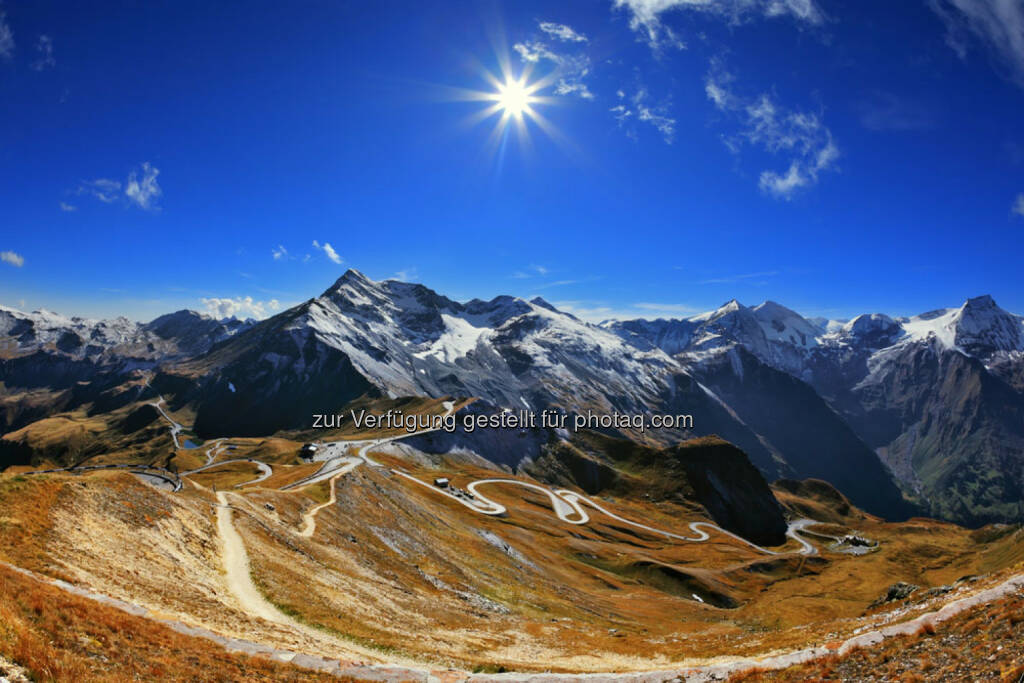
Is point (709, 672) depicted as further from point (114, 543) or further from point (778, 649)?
point (114, 543)

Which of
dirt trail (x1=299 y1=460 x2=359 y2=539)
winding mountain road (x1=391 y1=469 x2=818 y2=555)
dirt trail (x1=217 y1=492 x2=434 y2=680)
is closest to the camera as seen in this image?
dirt trail (x1=217 y1=492 x2=434 y2=680)

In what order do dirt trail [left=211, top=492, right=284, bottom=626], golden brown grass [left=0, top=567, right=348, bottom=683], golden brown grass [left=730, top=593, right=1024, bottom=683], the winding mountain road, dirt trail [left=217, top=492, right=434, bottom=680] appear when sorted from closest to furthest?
1. golden brown grass [left=0, top=567, right=348, bottom=683]
2. golden brown grass [left=730, top=593, right=1024, bottom=683]
3. dirt trail [left=217, top=492, right=434, bottom=680]
4. dirt trail [left=211, top=492, right=284, bottom=626]
5. the winding mountain road

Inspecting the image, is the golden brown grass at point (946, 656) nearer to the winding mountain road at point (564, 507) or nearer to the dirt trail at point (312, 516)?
the dirt trail at point (312, 516)

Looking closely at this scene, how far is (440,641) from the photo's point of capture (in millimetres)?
34906

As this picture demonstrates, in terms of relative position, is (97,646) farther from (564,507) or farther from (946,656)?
(564,507)

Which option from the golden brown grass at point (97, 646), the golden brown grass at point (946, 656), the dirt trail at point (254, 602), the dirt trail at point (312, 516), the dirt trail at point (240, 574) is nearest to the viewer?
the golden brown grass at point (97, 646)

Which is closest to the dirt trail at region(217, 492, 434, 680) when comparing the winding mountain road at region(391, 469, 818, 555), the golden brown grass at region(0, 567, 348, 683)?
the golden brown grass at region(0, 567, 348, 683)

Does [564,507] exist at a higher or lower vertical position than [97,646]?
lower

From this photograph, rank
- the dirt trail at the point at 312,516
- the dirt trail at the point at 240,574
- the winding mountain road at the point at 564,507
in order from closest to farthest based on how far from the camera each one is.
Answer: the dirt trail at the point at 240,574 → the dirt trail at the point at 312,516 → the winding mountain road at the point at 564,507

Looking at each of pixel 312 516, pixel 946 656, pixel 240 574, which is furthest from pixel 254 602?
pixel 946 656

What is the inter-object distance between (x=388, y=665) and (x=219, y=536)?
25896 millimetres

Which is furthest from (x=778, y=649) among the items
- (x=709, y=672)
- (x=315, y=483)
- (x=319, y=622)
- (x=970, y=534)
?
(x=970, y=534)

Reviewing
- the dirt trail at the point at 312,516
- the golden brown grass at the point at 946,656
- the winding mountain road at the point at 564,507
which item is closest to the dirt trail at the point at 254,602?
the dirt trail at the point at 312,516

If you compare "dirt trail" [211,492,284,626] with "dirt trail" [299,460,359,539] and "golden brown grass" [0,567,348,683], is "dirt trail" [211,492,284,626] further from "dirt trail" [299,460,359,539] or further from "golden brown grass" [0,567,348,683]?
"golden brown grass" [0,567,348,683]
